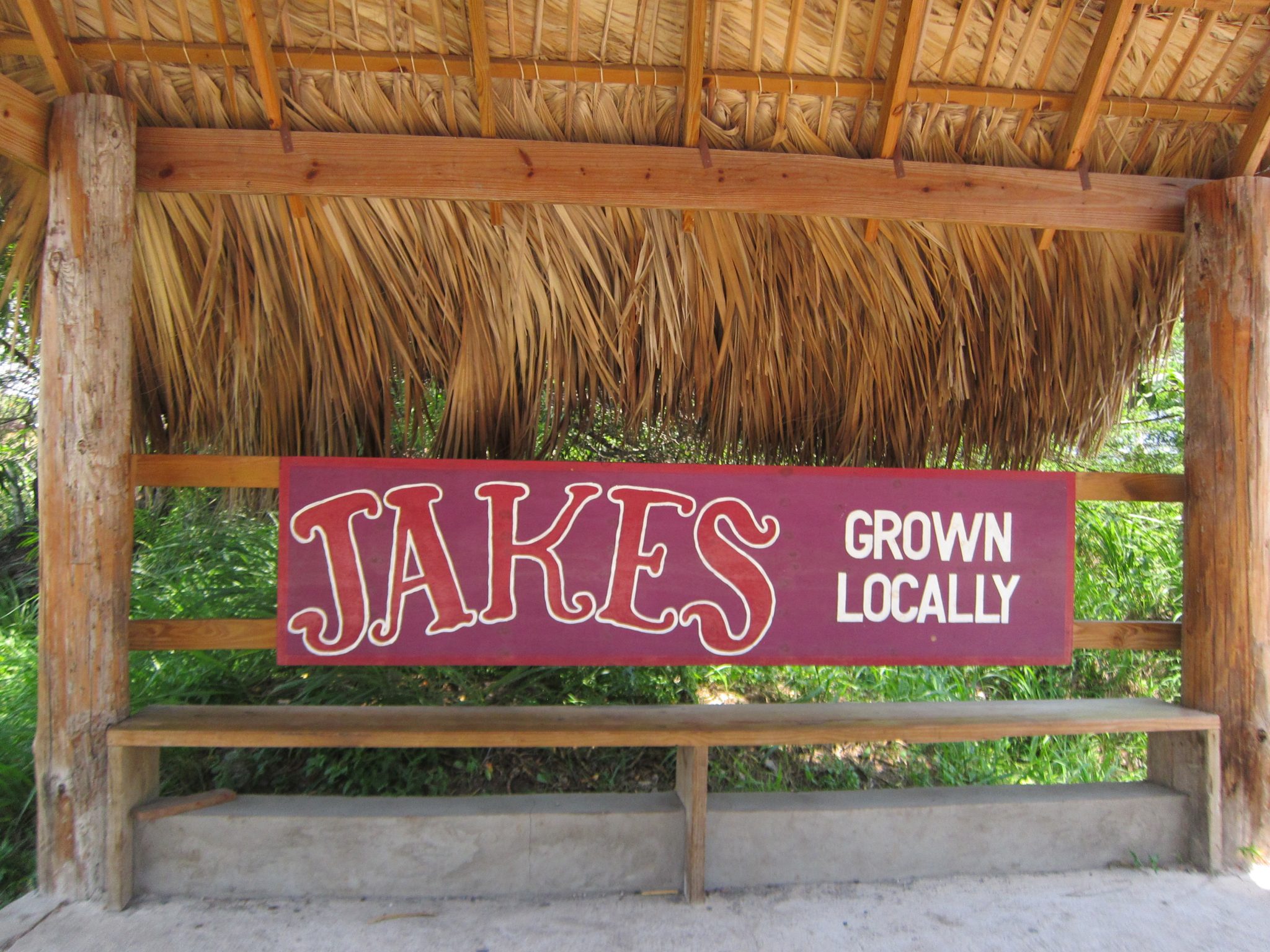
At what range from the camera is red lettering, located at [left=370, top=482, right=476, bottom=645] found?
2492 mm

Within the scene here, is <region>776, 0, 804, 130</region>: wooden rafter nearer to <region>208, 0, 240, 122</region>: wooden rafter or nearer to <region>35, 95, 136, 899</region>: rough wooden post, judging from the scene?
<region>208, 0, 240, 122</region>: wooden rafter

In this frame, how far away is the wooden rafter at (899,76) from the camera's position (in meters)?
2.38

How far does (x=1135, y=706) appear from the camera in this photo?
2.81m

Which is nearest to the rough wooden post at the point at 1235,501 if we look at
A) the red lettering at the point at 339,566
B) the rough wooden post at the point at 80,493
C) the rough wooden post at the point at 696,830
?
the rough wooden post at the point at 696,830

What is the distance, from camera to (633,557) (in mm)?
2562

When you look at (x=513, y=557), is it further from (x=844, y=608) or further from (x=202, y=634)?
(x=844, y=608)

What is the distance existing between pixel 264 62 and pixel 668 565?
197 cm

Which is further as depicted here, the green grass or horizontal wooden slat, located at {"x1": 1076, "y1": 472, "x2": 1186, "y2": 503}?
the green grass

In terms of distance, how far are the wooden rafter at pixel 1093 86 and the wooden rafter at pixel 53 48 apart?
3.17 m

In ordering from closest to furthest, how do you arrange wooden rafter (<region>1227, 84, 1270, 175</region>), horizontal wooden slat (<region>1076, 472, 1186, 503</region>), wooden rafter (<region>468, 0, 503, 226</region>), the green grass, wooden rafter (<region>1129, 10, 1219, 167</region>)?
wooden rafter (<region>468, 0, 503, 226</region>)
wooden rafter (<region>1129, 10, 1219, 167</region>)
wooden rafter (<region>1227, 84, 1270, 175</region>)
horizontal wooden slat (<region>1076, 472, 1186, 503</region>)
the green grass

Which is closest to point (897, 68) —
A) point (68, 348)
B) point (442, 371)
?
point (442, 371)

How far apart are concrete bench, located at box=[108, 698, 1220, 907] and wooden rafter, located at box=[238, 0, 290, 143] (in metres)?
1.84

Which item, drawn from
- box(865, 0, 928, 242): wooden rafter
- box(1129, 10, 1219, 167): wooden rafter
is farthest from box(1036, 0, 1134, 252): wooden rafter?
box(865, 0, 928, 242): wooden rafter

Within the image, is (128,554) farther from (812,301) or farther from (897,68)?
(897,68)
